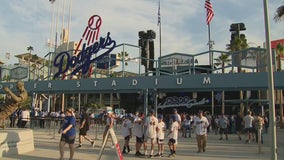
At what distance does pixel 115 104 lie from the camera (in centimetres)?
7969

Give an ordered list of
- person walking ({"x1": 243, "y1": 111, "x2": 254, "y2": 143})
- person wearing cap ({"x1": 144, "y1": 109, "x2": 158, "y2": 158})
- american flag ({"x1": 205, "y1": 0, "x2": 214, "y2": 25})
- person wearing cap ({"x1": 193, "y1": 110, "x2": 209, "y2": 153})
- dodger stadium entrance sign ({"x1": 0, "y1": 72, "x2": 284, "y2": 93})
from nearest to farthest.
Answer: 1. person wearing cap ({"x1": 144, "y1": 109, "x2": 158, "y2": 158})
2. person wearing cap ({"x1": 193, "y1": 110, "x2": 209, "y2": 153})
3. person walking ({"x1": 243, "y1": 111, "x2": 254, "y2": 143})
4. dodger stadium entrance sign ({"x1": 0, "y1": 72, "x2": 284, "y2": 93})
5. american flag ({"x1": 205, "y1": 0, "x2": 214, "y2": 25})

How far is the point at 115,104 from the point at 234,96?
3373 cm

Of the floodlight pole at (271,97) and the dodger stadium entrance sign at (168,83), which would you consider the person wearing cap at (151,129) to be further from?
the dodger stadium entrance sign at (168,83)

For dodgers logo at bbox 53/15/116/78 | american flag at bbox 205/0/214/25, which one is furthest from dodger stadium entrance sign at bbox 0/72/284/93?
american flag at bbox 205/0/214/25

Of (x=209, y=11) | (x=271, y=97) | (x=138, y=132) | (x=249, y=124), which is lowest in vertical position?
(x=138, y=132)

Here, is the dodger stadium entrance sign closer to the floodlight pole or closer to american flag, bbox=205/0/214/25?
the floodlight pole

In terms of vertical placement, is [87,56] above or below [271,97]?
above

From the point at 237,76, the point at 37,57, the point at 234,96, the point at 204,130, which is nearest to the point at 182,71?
the point at 237,76

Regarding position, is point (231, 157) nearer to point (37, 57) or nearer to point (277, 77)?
point (277, 77)

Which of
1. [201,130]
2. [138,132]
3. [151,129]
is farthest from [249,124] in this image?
[138,132]

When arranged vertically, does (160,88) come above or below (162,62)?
below

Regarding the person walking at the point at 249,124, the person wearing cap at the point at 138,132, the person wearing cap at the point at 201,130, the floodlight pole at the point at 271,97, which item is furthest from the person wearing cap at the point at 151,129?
the person walking at the point at 249,124

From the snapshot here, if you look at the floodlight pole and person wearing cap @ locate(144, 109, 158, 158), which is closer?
the floodlight pole

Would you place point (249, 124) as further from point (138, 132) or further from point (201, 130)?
point (138, 132)
